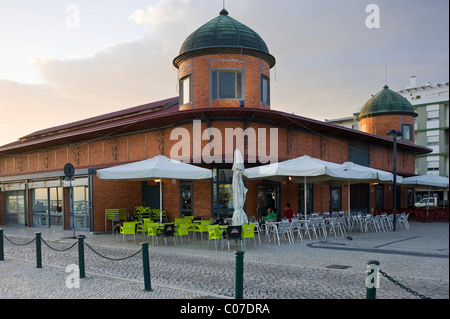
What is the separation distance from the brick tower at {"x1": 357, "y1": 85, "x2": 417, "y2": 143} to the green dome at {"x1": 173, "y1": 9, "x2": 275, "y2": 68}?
1766cm

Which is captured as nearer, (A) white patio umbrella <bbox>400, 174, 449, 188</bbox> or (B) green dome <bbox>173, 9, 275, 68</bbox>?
(B) green dome <bbox>173, 9, 275, 68</bbox>

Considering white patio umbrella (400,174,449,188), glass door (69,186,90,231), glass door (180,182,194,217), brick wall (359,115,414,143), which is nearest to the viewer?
glass door (180,182,194,217)

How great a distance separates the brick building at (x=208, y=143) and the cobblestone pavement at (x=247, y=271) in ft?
14.8

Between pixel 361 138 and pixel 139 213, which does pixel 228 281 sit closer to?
pixel 139 213

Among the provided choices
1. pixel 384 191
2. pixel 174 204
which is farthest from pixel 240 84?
pixel 384 191

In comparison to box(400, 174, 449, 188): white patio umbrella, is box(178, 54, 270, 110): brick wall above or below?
above

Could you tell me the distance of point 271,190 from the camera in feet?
64.3

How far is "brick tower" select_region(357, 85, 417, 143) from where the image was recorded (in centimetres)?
3412

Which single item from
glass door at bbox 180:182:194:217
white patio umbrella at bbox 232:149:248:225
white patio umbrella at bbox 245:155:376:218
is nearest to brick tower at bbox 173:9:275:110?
glass door at bbox 180:182:194:217

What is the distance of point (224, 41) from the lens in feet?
63.4

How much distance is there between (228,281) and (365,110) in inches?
1234

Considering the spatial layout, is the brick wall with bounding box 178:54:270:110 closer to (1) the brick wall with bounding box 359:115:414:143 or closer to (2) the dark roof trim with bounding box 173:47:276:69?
(2) the dark roof trim with bounding box 173:47:276:69

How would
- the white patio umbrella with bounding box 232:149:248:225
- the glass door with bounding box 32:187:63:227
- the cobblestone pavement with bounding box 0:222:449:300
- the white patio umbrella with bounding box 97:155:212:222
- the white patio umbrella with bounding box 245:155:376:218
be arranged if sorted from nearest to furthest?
the cobblestone pavement with bounding box 0:222:449:300 < the white patio umbrella with bounding box 232:149:248:225 < the white patio umbrella with bounding box 97:155:212:222 < the white patio umbrella with bounding box 245:155:376:218 < the glass door with bounding box 32:187:63:227

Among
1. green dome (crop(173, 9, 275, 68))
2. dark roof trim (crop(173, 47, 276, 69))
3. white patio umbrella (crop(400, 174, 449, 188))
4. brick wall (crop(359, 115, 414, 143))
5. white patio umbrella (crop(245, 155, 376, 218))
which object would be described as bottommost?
white patio umbrella (crop(400, 174, 449, 188))
